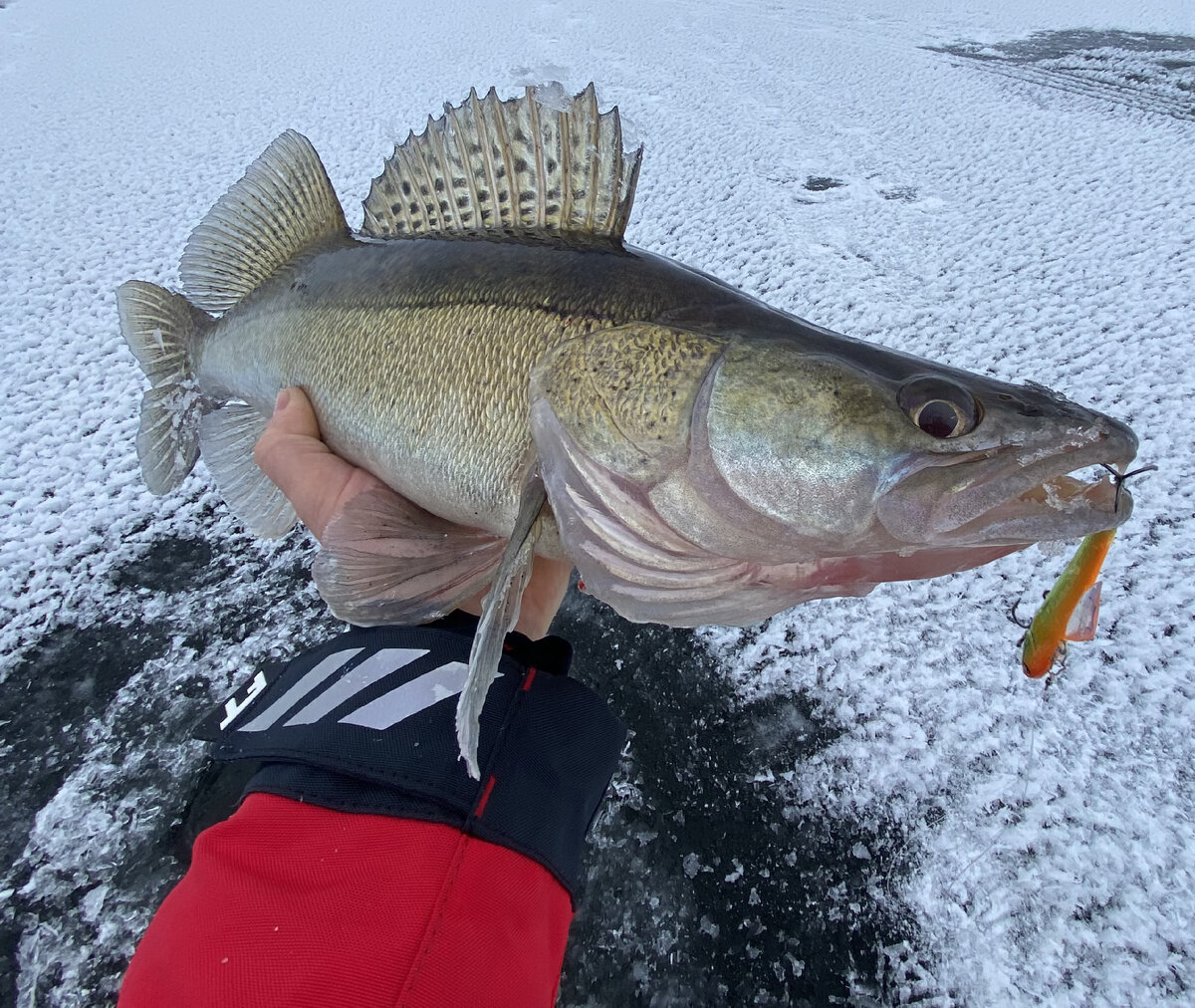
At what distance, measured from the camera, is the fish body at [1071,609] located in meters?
1.14

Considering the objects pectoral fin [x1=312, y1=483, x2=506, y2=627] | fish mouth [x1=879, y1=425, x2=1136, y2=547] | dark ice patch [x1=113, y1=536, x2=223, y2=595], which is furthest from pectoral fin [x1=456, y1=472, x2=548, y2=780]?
dark ice patch [x1=113, y1=536, x2=223, y2=595]

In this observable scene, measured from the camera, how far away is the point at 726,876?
1648mm

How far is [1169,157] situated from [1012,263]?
1.89 m

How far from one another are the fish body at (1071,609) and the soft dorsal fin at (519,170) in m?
1.03

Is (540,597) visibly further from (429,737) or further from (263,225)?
(263,225)

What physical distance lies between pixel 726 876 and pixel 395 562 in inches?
42.3

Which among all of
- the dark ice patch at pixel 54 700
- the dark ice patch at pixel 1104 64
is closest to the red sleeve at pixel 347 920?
the dark ice patch at pixel 54 700

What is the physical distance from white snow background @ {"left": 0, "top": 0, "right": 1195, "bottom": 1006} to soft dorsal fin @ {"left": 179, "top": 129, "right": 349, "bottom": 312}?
33.5 inches

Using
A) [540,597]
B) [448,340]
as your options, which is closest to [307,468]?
[448,340]

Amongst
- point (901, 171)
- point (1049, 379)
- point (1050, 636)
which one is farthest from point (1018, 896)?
point (901, 171)

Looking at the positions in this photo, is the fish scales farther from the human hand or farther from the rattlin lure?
the rattlin lure

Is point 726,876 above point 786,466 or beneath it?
beneath

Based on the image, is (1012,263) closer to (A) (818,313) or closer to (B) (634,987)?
(A) (818,313)

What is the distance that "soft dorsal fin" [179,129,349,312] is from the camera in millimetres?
1924
